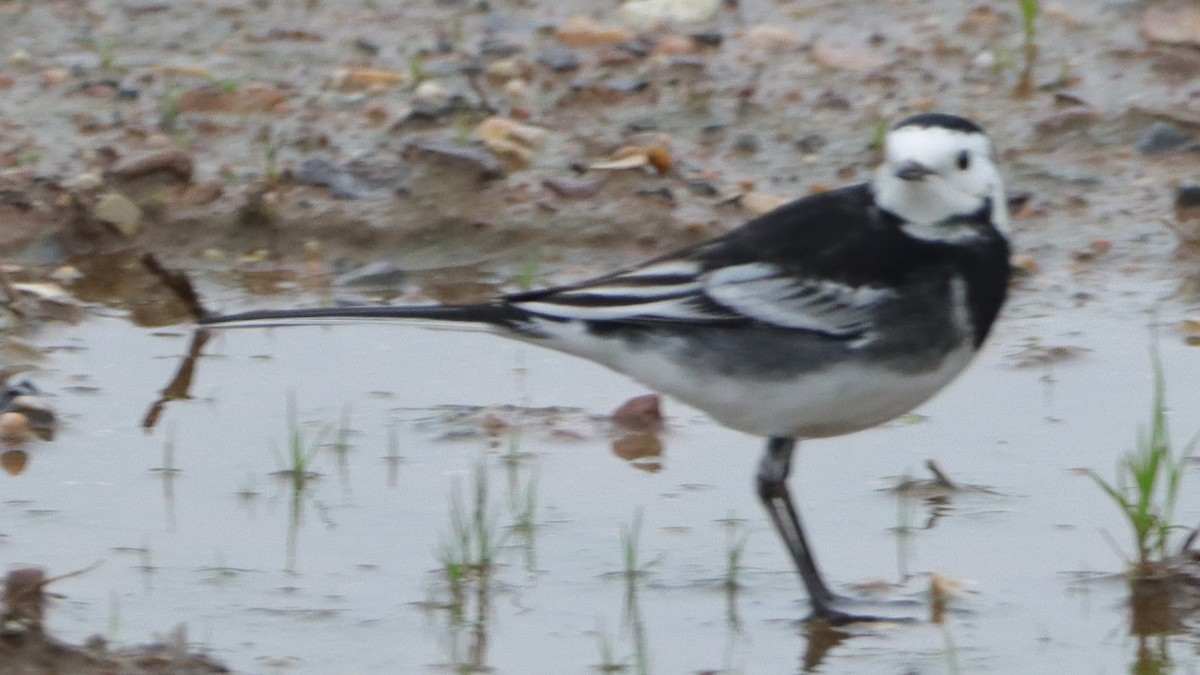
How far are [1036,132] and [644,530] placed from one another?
3.57 metres

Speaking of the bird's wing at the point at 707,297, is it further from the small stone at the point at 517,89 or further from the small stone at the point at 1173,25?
the small stone at the point at 1173,25

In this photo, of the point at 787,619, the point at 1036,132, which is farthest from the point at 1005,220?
the point at 1036,132

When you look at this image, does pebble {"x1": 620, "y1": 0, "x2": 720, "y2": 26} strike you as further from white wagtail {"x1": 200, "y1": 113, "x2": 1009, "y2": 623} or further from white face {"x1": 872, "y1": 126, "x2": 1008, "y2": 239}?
white face {"x1": 872, "y1": 126, "x2": 1008, "y2": 239}

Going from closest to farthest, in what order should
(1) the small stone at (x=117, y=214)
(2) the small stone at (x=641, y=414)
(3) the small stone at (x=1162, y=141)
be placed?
(2) the small stone at (x=641, y=414) → (1) the small stone at (x=117, y=214) → (3) the small stone at (x=1162, y=141)

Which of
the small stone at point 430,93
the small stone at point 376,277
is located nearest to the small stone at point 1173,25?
the small stone at point 430,93

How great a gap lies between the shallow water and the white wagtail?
297 millimetres

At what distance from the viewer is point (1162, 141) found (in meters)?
7.68

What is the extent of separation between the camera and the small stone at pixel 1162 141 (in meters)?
7.67

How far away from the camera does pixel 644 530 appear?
4922 mm

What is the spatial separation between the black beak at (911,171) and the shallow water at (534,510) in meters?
0.84

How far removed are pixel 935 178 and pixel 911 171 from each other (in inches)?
4.5

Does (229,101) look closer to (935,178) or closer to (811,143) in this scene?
(811,143)

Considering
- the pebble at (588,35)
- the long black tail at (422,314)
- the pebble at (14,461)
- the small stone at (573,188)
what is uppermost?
the pebble at (588,35)

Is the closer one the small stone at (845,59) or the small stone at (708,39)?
the small stone at (845,59)
